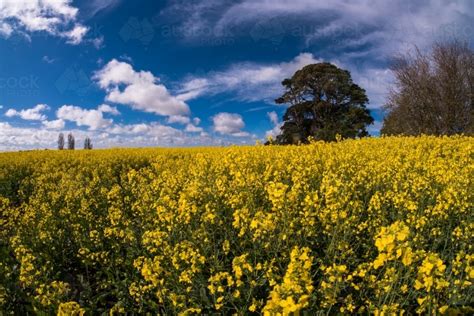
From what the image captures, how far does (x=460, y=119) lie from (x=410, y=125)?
3118mm

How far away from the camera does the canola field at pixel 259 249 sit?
267cm

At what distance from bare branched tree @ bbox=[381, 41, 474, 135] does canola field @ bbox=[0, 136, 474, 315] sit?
796 inches

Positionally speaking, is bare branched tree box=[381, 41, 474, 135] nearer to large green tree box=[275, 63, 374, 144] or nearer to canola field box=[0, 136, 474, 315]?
large green tree box=[275, 63, 374, 144]

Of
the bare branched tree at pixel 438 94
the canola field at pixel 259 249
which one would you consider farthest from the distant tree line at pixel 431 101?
the canola field at pixel 259 249

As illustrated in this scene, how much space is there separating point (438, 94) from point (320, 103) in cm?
1096

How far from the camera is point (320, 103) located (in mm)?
35031

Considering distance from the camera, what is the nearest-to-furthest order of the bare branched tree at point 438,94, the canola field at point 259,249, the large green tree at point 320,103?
1. the canola field at point 259,249
2. the bare branched tree at point 438,94
3. the large green tree at point 320,103

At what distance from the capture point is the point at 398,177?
5824mm

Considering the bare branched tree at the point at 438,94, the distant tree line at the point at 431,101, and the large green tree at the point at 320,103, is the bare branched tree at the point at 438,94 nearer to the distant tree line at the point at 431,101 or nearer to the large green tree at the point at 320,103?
the distant tree line at the point at 431,101

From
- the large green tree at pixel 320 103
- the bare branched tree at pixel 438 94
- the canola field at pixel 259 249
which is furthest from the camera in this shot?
the large green tree at pixel 320 103

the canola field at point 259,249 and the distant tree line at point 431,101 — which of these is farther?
the distant tree line at point 431,101

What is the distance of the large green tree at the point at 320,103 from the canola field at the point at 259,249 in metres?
26.9

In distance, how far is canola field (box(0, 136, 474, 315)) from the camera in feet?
8.76

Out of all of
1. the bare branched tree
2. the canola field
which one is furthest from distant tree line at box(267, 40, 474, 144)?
the canola field
